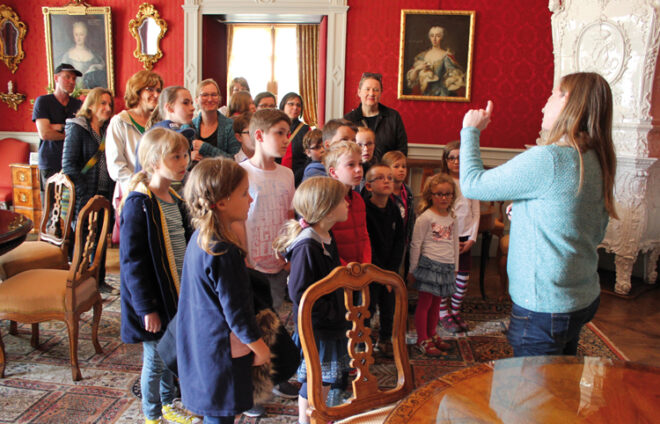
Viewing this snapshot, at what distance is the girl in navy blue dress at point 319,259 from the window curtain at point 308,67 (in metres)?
5.22

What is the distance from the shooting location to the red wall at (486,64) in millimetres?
5809

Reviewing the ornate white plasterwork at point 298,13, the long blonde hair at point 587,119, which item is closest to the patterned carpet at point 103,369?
the long blonde hair at point 587,119

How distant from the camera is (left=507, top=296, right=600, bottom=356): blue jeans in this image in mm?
1768

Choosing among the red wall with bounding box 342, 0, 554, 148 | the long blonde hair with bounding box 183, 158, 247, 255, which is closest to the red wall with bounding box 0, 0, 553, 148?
the red wall with bounding box 342, 0, 554, 148

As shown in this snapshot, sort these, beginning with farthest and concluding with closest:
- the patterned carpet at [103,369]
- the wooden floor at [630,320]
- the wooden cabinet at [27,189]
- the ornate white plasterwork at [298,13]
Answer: the wooden cabinet at [27,189] → the ornate white plasterwork at [298,13] → the wooden floor at [630,320] → the patterned carpet at [103,369]

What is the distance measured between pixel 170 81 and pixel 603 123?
575 cm

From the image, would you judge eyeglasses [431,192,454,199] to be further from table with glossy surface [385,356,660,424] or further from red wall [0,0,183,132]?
red wall [0,0,183,132]

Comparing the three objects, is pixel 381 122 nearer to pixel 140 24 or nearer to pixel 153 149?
pixel 153 149

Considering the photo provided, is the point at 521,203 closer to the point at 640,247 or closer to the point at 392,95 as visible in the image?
the point at 640,247

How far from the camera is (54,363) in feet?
9.99

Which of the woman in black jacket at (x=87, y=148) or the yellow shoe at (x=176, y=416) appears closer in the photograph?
the yellow shoe at (x=176, y=416)

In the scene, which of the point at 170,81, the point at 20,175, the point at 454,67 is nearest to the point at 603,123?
the point at 454,67

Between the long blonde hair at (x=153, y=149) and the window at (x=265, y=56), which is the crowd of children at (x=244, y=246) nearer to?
the long blonde hair at (x=153, y=149)

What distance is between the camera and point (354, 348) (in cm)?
165
